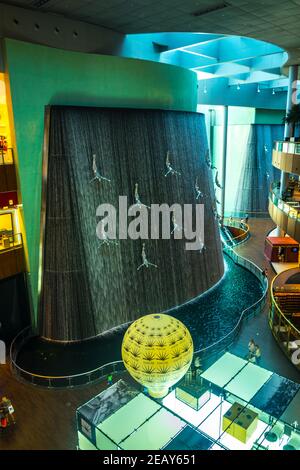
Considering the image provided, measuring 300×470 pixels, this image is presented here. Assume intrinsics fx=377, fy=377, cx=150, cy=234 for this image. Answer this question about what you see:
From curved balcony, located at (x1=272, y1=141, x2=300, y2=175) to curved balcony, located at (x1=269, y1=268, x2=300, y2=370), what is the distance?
4633mm

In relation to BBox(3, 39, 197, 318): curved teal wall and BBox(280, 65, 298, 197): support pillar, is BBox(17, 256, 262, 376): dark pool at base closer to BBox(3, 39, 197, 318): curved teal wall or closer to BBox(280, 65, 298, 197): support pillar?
BBox(3, 39, 197, 318): curved teal wall

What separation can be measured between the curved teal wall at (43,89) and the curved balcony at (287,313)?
320 inches

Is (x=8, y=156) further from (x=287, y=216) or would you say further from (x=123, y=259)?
(x=287, y=216)

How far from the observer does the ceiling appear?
1180cm

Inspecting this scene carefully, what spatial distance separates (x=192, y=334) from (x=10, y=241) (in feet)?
22.8

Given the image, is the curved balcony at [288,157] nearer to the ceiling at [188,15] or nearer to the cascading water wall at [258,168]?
the ceiling at [188,15]

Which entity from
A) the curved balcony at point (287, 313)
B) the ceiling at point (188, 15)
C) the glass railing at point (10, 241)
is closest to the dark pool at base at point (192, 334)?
the curved balcony at point (287, 313)

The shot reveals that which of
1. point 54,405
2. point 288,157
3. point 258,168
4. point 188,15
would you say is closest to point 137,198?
point 188,15

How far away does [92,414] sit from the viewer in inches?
292

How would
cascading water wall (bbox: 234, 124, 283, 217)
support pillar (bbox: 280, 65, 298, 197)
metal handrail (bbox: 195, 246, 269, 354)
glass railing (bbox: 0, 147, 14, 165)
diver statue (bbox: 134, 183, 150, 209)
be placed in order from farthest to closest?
cascading water wall (bbox: 234, 124, 283, 217), support pillar (bbox: 280, 65, 298, 197), diver statue (bbox: 134, 183, 150, 209), metal handrail (bbox: 195, 246, 269, 354), glass railing (bbox: 0, 147, 14, 165)

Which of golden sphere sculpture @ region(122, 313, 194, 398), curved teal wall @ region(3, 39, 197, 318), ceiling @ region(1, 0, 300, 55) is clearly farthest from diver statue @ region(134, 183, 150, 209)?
golden sphere sculpture @ region(122, 313, 194, 398)

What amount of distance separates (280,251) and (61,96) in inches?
531

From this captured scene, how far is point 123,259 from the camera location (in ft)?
44.4

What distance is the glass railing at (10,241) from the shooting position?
39.2ft
